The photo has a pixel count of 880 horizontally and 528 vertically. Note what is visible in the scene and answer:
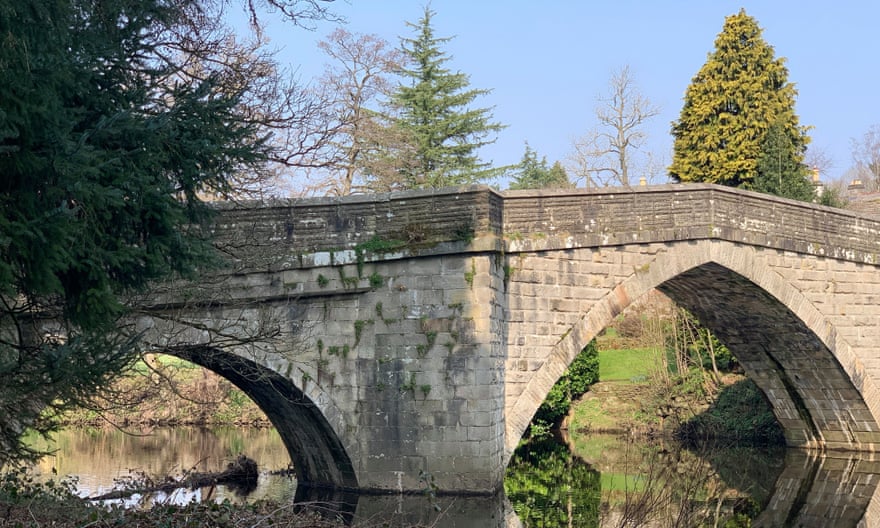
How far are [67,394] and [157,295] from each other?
3.61m

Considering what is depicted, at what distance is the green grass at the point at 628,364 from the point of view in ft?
74.6

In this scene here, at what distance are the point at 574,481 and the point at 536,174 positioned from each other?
104 ft

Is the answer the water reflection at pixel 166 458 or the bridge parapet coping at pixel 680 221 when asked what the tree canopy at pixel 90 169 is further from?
the bridge parapet coping at pixel 680 221

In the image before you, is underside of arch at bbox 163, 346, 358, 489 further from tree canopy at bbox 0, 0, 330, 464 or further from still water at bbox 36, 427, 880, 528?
tree canopy at bbox 0, 0, 330, 464

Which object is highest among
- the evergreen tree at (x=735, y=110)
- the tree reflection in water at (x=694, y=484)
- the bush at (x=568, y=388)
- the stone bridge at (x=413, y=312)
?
the evergreen tree at (x=735, y=110)

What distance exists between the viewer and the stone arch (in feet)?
44.3

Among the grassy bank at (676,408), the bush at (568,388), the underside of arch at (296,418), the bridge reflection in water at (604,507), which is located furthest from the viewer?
the bush at (568,388)

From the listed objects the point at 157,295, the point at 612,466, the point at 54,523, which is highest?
the point at 157,295

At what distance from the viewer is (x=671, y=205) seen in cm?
1459

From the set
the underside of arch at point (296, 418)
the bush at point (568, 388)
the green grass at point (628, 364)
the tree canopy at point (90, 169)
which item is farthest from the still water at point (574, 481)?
the tree canopy at point (90, 169)

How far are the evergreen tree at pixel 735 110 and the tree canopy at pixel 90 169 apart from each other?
18.1 metres

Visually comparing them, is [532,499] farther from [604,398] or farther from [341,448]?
[604,398]

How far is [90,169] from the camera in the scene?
539 cm

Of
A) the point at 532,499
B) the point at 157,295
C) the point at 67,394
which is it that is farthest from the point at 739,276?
the point at 67,394
